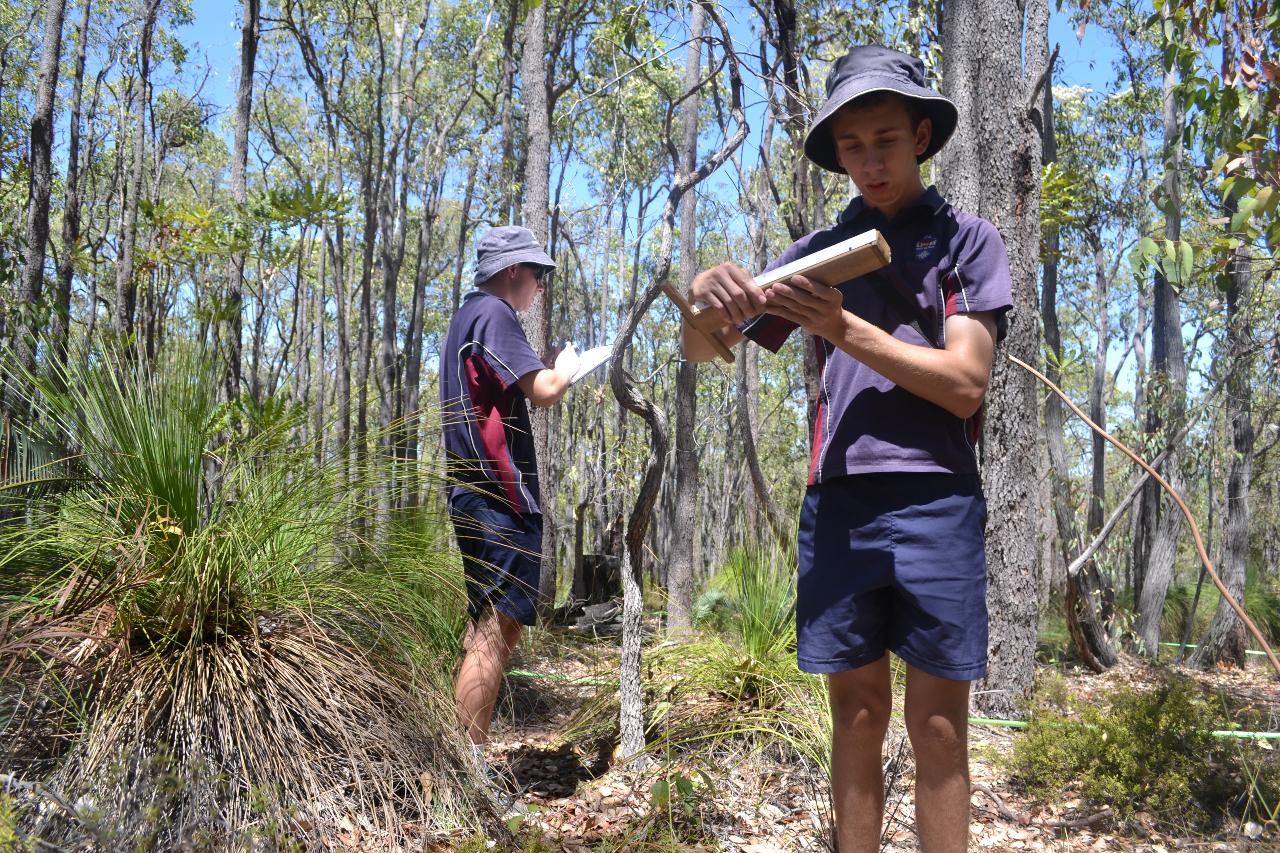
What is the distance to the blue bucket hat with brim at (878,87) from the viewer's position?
1898mm

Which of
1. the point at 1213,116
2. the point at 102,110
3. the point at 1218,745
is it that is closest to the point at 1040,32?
the point at 1213,116

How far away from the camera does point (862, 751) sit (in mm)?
1989

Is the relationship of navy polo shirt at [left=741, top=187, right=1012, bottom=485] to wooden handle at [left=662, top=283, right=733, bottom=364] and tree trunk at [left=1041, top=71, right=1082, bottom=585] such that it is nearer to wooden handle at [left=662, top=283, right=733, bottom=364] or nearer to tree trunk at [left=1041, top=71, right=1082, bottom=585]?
wooden handle at [left=662, top=283, right=733, bottom=364]

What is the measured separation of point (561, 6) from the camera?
46.3 ft

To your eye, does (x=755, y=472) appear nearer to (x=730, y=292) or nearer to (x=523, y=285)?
(x=523, y=285)

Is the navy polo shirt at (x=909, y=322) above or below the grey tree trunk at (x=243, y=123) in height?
below

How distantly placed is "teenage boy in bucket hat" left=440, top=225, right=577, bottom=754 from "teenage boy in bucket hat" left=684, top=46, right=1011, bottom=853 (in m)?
1.12

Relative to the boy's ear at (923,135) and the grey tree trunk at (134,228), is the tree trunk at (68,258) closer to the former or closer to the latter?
the grey tree trunk at (134,228)

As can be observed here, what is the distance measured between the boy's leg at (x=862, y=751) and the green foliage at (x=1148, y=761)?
5.32 ft

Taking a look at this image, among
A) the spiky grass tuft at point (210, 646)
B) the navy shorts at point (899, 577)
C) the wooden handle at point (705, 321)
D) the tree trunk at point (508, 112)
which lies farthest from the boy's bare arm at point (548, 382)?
the tree trunk at point (508, 112)

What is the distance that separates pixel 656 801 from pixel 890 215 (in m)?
1.73

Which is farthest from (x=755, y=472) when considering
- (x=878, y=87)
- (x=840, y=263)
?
(x=840, y=263)

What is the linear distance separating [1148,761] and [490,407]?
256cm

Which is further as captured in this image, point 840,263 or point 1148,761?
point 1148,761
